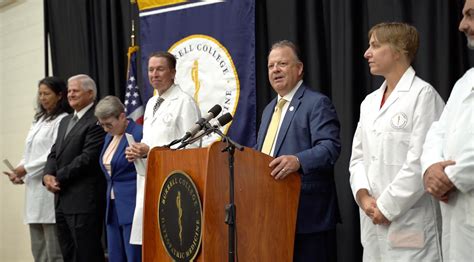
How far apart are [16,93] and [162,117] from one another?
3990mm

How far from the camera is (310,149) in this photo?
8.52 feet

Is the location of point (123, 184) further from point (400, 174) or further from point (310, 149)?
point (400, 174)

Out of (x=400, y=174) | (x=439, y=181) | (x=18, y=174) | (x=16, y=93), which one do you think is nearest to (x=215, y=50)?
(x=18, y=174)

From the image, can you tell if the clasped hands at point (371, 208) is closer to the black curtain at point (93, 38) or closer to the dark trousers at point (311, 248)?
the dark trousers at point (311, 248)

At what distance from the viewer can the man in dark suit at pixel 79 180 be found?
4.02 metres

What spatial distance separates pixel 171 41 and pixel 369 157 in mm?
2610

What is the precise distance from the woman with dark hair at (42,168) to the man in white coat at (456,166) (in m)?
3.27

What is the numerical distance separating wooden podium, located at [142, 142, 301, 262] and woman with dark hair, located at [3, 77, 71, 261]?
229 cm

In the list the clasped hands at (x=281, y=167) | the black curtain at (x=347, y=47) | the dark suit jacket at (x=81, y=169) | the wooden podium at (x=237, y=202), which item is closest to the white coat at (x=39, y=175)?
the dark suit jacket at (x=81, y=169)

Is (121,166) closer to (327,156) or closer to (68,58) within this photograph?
(327,156)

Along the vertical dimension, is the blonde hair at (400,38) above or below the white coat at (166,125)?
above

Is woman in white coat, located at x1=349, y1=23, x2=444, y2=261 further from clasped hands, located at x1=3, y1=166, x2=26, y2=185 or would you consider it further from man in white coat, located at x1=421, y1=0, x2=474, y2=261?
clasped hands, located at x1=3, y1=166, x2=26, y2=185

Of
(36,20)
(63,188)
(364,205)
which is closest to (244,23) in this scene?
(63,188)

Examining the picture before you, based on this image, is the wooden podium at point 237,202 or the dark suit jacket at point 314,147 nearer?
the wooden podium at point 237,202
